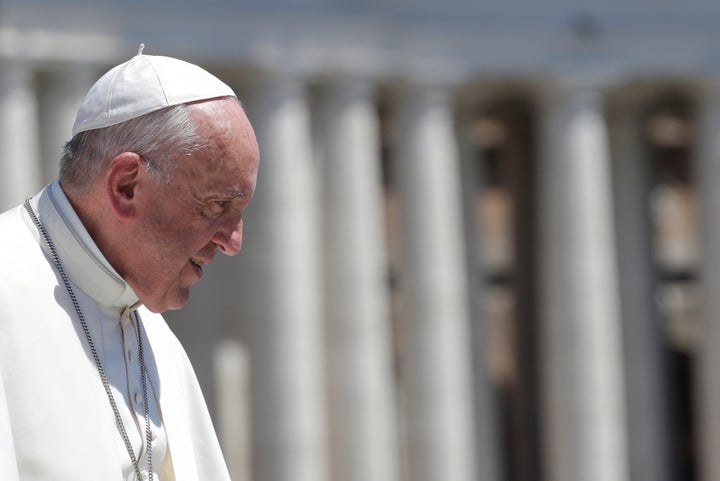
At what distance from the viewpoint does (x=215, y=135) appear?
8.80 meters

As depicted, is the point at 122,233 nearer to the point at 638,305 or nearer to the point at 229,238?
the point at 229,238

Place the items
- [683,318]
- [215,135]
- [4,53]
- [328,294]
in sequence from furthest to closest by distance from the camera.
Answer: [683,318] < [328,294] < [4,53] < [215,135]

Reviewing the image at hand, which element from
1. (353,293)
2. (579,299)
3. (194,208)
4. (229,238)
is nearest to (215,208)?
(194,208)

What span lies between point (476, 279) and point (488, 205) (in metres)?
43.1

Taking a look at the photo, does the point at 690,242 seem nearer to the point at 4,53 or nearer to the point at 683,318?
the point at 683,318

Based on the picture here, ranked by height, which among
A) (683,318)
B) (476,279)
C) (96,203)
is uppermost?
(96,203)

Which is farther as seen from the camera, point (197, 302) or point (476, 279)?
point (476, 279)

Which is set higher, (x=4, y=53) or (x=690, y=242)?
(x=4, y=53)

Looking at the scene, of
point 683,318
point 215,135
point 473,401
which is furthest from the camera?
point 683,318

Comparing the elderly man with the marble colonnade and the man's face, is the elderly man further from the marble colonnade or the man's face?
the marble colonnade

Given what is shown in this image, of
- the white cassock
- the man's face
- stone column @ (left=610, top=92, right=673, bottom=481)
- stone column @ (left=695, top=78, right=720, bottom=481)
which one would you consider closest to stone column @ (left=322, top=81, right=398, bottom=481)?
stone column @ (left=610, top=92, right=673, bottom=481)

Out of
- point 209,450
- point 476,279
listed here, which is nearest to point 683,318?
point 476,279

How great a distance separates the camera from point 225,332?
58.6 metres

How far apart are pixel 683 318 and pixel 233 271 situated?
57194 millimetres
